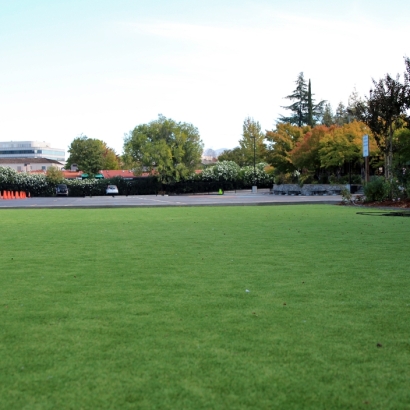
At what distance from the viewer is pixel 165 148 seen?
74875 mm

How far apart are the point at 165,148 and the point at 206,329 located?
231ft

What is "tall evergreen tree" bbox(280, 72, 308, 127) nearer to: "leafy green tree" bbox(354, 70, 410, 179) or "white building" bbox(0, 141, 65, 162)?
"leafy green tree" bbox(354, 70, 410, 179)

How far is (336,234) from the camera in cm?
1365

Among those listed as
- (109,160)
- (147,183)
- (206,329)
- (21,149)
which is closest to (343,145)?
(147,183)

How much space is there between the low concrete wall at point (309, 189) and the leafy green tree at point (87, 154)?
6359 cm

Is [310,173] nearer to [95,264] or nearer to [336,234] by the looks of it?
[336,234]

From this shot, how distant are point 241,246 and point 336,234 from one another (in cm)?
329

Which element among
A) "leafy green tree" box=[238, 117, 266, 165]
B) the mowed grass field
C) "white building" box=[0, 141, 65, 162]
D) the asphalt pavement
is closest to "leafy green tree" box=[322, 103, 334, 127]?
"leafy green tree" box=[238, 117, 266, 165]

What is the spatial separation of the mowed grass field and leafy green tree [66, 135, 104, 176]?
351 ft

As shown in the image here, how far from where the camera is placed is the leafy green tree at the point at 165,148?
246 feet

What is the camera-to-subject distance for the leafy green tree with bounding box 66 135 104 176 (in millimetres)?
115606

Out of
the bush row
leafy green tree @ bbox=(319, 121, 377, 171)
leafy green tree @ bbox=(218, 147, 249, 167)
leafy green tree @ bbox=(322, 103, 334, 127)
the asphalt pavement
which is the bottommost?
the asphalt pavement

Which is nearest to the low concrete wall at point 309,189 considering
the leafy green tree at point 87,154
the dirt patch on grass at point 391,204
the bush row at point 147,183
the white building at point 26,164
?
the bush row at point 147,183

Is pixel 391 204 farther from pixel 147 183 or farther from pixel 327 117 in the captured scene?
pixel 327 117
